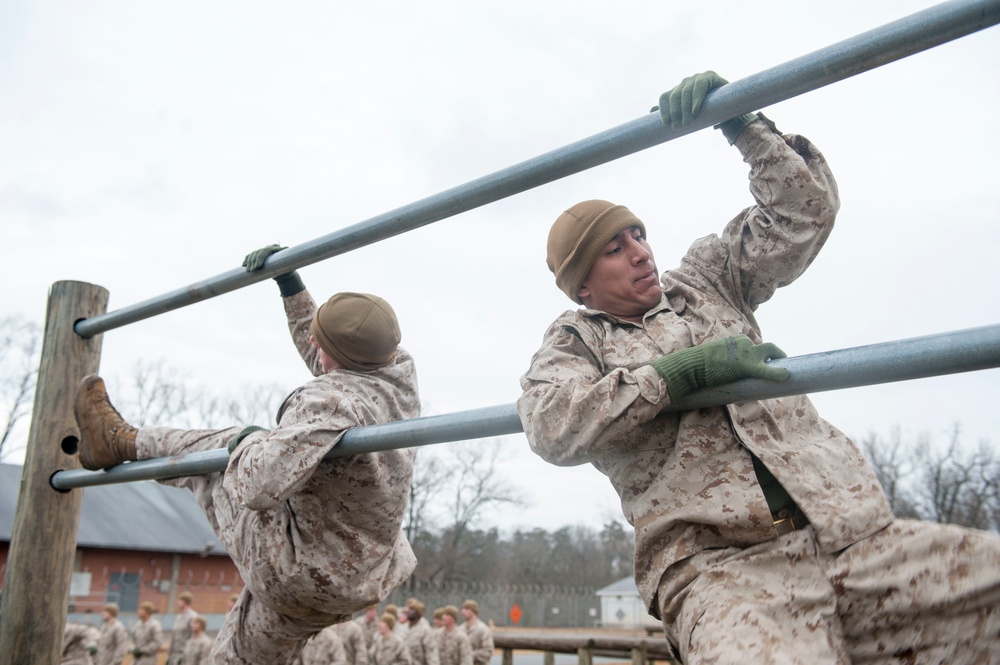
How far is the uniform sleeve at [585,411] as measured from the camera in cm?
149

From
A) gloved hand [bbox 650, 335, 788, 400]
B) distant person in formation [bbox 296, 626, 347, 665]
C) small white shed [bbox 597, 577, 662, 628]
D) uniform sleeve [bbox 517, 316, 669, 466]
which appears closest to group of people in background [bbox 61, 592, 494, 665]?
distant person in formation [bbox 296, 626, 347, 665]

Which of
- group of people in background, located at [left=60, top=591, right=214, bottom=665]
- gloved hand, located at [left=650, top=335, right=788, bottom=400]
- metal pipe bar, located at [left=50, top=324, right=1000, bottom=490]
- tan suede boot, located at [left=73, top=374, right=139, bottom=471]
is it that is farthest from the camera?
group of people in background, located at [left=60, top=591, right=214, bottom=665]

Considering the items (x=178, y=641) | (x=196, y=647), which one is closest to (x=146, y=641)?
(x=178, y=641)

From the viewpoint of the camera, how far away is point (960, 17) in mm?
1239

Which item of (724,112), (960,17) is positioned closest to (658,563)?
(724,112)

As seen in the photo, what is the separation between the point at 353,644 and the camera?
12.1 metres

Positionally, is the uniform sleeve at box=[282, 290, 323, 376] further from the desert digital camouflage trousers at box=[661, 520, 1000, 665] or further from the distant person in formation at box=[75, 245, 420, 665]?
the desert digital camouflage trousers at box=[661, 520, 1000, 665]

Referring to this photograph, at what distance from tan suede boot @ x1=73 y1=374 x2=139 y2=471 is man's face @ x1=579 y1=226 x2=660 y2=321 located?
Result: 1.77 m

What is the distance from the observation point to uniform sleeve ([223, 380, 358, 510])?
2160mm

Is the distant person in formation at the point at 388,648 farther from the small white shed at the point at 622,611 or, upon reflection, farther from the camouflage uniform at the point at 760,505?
the small white shed at the point at 622,611

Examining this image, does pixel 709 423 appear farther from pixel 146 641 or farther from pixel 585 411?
pixel 146 641

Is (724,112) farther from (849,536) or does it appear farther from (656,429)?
(849,536)

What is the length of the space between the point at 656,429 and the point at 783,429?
24 cm

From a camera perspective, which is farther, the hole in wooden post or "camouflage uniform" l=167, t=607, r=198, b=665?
"camouflage uniform" l=167, t=607, r=198, b=665
